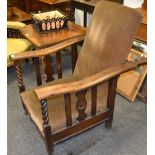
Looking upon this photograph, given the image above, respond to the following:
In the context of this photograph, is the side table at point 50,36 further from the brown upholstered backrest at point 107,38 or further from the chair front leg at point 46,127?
the chair front leg at point 46,127

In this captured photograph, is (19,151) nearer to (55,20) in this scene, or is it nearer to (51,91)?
(51,91)

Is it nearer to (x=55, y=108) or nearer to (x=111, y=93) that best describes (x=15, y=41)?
(x=55, y=108)

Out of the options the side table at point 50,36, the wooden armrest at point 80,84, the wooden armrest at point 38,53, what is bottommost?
the wooden armrest at point 80,84

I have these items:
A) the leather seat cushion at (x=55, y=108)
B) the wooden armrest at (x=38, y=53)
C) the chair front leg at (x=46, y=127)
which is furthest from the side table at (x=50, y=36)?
the chair front leg at (x=46, y=127)

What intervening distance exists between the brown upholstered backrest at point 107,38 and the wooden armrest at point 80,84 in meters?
0.09

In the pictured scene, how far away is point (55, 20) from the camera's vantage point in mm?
2141

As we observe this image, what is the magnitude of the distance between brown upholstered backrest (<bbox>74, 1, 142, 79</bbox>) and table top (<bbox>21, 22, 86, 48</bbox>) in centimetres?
41

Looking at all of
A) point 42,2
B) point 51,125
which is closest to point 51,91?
point 51,125

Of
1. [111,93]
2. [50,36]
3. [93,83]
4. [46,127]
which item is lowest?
[46,127]

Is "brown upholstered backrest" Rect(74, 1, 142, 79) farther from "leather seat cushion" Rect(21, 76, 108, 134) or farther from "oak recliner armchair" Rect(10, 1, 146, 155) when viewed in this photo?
"leather seat cushion" Rect(21, 76, 108, 134)

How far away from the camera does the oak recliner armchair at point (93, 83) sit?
1.26 m

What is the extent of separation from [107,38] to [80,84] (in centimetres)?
48

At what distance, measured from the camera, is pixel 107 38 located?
4.92 ft

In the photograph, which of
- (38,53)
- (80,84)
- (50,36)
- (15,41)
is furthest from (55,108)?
(15,41)
